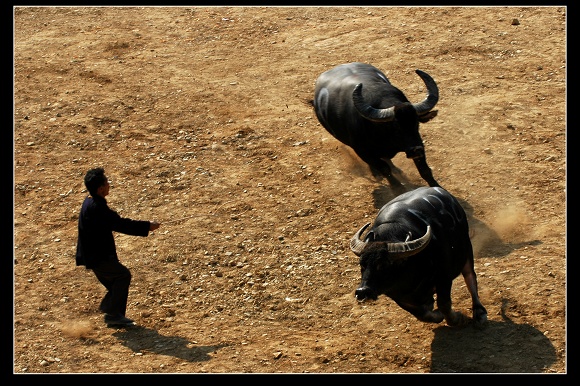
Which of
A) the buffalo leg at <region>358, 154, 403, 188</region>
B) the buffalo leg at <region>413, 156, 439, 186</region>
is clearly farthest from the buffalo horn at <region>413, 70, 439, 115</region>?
the buffalo leg at <region>358, 154, 403, 188</region>

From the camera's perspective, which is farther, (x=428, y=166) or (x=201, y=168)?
(x=201, y=168)

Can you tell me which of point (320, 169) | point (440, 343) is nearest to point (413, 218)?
point (440, 343)

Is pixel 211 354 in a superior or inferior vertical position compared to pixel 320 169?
inferior

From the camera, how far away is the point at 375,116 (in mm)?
13805

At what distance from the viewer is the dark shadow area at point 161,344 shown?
35.2 feet

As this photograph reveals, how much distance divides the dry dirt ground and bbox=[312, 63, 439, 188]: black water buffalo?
24.3 inches

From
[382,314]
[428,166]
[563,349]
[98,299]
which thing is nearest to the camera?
[563,349]

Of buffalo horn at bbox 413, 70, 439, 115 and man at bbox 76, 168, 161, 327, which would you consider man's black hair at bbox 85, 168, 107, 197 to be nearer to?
man at bbox 76, 168, 161, 327

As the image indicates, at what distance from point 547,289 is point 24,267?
22.8ft

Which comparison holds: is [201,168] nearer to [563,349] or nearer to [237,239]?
[237,239]

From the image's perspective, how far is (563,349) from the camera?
10.2 m

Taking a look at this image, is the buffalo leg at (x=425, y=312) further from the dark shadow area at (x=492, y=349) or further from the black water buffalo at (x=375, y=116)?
the black water buffalo at (x=375, y=116)

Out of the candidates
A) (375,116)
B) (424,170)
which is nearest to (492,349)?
(424,170)

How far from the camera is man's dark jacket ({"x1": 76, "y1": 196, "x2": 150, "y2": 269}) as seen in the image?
36.5 ft
